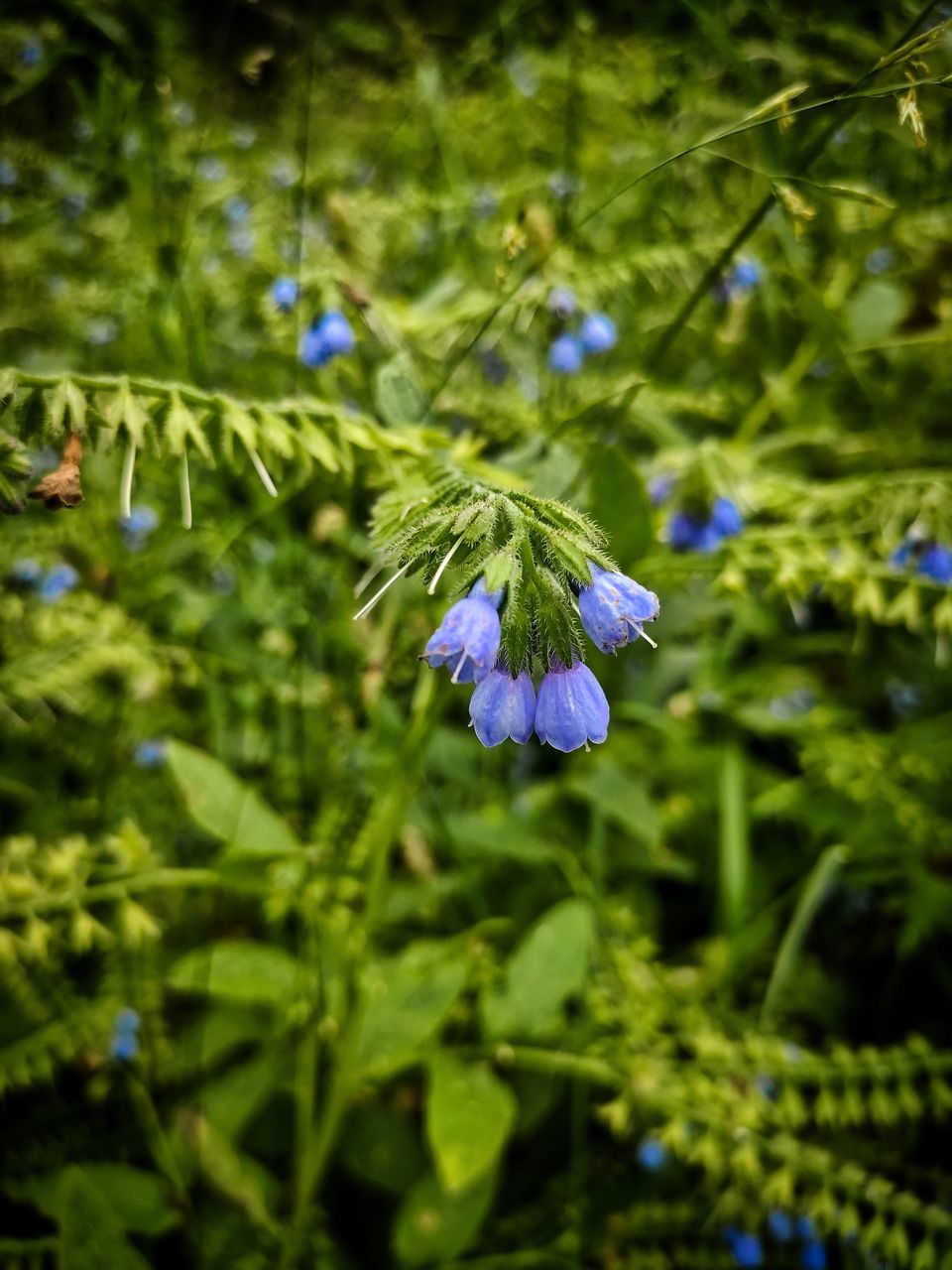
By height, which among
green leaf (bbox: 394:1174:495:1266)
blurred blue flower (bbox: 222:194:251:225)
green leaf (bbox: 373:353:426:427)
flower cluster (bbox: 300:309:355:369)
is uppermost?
blurred blue flower (bbox: 222:194:251:225)

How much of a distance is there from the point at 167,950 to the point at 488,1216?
966 millimetres

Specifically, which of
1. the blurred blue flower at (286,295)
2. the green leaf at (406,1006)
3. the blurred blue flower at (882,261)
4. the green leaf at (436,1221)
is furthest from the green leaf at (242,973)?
the blurred blue flower at (882,261)

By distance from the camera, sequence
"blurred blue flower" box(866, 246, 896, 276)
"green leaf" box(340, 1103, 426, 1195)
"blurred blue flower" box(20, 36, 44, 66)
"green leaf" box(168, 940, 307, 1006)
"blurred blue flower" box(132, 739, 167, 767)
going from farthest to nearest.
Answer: "blurred blue flower" box(866, 246, 896, 276) < "blurred blue flower" box(20, 36, 44, 66) < "blurred blue flower" box(132, 739, 167, 767) < "green leaf" box(340, 1103, 426, 1195) < "green leaf" box(168, 940, 307, 1006)

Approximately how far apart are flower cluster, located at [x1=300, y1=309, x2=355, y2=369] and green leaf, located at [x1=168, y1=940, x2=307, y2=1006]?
1147mm

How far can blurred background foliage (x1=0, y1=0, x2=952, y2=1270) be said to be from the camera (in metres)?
1.52

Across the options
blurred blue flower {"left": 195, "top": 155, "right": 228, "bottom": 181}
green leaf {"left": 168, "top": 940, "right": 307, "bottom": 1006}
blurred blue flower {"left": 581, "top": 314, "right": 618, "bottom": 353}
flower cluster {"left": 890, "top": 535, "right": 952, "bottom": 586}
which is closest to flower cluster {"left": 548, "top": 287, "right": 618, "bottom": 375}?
blurred blue flower {"left": 581, "top": 314, "right": 618, "bottom": 353}

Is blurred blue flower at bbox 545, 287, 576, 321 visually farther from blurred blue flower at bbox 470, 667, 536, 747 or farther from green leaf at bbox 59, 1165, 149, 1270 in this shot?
green leaf at bbox 59, 1165, 149, 1270

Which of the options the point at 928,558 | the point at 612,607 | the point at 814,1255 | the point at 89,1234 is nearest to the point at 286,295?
the point at 612,607

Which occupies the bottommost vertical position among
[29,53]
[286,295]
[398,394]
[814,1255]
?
[814,1255]

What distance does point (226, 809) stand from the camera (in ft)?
5.11

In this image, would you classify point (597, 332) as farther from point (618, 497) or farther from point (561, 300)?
point (618, 497)

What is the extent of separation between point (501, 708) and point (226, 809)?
886mm

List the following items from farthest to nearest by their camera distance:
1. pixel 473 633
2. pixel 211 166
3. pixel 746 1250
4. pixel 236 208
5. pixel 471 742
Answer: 1. pixel 211 166
2. pixel 236 208
3. pixel 471 742
4. pixel 746 1250
5. pixel 473 633

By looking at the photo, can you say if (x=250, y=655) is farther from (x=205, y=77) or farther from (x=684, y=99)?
(x=205, y=77)
